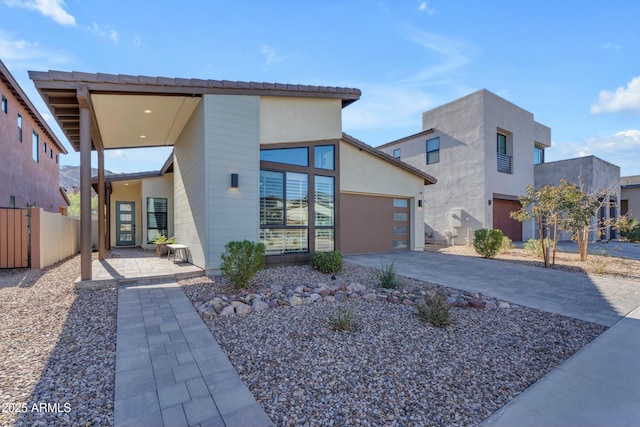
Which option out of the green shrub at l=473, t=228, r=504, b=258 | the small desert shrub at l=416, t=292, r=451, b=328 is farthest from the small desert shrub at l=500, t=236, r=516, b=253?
the small desert shrub at l=416, t=292, r=451, b=328

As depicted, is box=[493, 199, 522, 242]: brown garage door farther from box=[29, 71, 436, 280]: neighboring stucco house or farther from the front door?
the front door

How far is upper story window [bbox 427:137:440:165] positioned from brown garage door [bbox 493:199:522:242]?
12.1 ft

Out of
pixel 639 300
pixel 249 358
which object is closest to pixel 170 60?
pixel 249 358

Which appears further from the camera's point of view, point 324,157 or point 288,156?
point 324,157

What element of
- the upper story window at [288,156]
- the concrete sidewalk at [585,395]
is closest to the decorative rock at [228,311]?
the concrete sidewalk at [585,395]

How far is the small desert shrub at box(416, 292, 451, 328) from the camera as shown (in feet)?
13.3

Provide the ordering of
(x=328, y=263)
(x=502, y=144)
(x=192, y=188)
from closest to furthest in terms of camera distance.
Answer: (x=328, y=263) < (x=192, y=188) < (x=502, y=144)

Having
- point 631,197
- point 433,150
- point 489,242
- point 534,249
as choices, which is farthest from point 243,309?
point 631,197

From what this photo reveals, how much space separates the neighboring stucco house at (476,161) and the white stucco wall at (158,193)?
1300 centimetres

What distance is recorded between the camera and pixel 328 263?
7359mm

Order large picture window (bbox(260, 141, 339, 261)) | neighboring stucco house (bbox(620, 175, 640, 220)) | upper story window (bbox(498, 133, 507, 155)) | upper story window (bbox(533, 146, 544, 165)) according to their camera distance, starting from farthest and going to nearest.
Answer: neighboring stucco house (bbox(620, 175, 640, 220)) → upper story window (bbox(533, 146, 544, 165)) → upper story window (bbox(498, 133, 507, 155)) → large picture window (bbox(260, 141, 339, 261))

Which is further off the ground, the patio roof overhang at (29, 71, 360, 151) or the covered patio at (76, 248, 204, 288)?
the patio roof overhang at (29, 71, 360, 151)

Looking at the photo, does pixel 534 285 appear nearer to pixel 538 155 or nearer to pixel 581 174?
pixel 581 174

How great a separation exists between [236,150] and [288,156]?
1.54 meters
